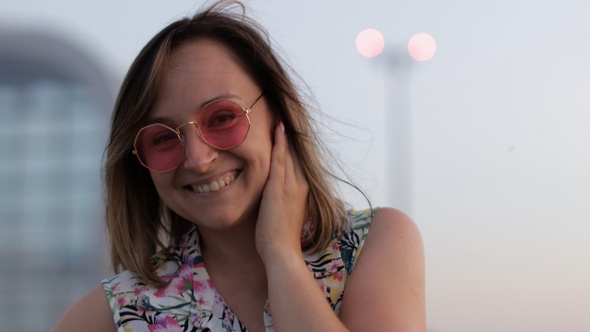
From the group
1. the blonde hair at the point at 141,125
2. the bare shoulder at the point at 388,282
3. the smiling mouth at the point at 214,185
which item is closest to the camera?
the bare shoulder at the point at 388,282

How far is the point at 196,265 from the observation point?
10.4 feet

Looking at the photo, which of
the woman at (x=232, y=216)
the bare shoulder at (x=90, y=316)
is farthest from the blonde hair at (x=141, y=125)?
the bare shoulder at (x=90, y=316)

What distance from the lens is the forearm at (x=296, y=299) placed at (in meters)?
2.71

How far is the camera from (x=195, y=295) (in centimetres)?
310

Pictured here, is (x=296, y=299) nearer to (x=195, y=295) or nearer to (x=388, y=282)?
Answer: (x=388, y=282)

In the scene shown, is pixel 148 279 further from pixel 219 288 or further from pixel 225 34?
pixel 225 34

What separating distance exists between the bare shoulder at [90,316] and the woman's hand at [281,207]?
1.83ft

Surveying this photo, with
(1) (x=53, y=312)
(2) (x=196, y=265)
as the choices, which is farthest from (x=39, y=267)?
(2) (x=196, y=265)

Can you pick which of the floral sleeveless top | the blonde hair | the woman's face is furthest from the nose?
the floral sleeveless top

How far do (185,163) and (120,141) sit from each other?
33 cm

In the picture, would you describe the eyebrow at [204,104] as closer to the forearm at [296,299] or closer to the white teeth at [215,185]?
the white teeth at [215,185]

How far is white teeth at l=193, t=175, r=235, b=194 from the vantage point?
292cm

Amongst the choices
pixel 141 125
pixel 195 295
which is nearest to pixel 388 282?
pixel 195 295

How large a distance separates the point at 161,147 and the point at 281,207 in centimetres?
43
